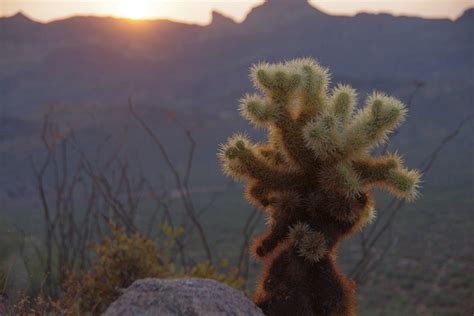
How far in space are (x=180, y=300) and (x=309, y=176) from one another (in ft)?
3.35

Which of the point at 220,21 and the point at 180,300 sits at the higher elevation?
the point at 180,300

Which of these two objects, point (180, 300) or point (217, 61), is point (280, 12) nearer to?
point (217, 61)

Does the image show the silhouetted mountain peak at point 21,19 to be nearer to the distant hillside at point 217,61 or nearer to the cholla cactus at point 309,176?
the distant hillside at point 217,61

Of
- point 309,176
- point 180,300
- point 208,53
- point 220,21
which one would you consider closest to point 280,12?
point 220,21

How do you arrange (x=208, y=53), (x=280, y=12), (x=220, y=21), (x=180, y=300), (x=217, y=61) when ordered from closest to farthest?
1. (x=180, y=300)
2. (x=217, y=61)
3. (x=208, y=53)
4. (x=220, y=21)
5. (x=280, y=12)

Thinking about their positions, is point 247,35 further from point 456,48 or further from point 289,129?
point 289,129

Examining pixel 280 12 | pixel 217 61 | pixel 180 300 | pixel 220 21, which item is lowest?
pixel 217 61

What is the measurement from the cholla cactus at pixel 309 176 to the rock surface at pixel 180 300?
11.1 inches

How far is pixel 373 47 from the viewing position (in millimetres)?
98562

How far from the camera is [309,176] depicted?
3.67 meters

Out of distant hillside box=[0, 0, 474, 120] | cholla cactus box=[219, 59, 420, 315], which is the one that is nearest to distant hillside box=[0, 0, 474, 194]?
distant hillside box=[0, 0, 474, 120]

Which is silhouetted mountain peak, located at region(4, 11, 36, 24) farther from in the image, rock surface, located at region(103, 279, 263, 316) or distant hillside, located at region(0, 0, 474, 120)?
rock surface, located at region(103, 279, 263, 316)

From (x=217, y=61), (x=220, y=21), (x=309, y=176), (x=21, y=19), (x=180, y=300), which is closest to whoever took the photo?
(x=180, y=300)

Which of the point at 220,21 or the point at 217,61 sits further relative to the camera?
the point at 220,21
